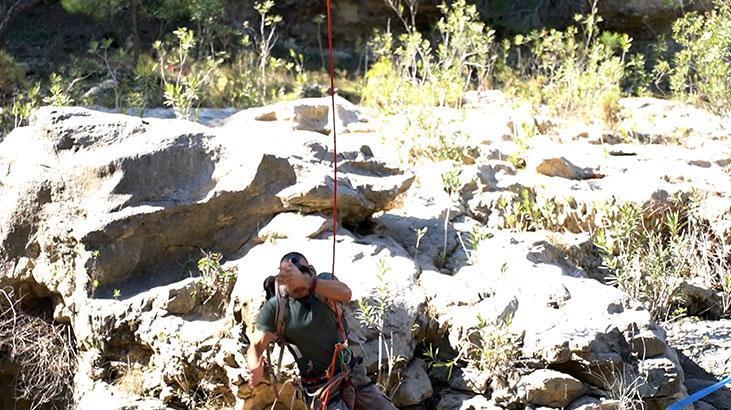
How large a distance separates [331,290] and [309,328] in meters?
0.20

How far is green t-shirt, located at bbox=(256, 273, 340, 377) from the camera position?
483cm

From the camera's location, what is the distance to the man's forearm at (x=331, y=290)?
4809mm

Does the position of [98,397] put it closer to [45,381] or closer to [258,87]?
[45,381]

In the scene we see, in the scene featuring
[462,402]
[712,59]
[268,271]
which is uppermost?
[712,59]

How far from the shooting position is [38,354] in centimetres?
614

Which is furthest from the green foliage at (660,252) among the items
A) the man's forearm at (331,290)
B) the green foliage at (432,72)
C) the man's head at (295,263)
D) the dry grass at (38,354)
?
the dry grass at (38,354)

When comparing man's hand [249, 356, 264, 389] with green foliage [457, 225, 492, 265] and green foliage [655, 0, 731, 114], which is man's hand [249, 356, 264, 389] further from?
green foliage [655, 0, 731, 114]

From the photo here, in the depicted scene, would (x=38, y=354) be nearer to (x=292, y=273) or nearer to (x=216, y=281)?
(x=216, y=281)

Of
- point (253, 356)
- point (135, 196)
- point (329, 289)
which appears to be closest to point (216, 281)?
point (135, 196)

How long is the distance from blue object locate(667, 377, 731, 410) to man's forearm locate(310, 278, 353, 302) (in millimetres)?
1782

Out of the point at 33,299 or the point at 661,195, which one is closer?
the point at 33,299

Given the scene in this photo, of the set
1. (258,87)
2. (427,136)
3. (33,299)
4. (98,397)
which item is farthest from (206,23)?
(98,397)

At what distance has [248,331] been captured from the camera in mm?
5391

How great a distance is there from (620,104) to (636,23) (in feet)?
11.7
